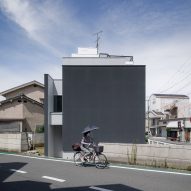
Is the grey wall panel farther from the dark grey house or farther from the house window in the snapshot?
the house window

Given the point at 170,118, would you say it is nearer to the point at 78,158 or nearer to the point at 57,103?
Result: the point at 57,103

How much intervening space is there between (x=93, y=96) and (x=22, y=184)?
58.9 feet

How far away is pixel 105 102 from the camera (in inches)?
1070

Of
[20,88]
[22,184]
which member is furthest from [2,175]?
[20,88]

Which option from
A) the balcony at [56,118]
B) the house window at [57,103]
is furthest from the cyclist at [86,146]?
the house window at [57,103]

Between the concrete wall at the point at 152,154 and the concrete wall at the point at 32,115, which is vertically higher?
the concrete wall at the point at 32,115

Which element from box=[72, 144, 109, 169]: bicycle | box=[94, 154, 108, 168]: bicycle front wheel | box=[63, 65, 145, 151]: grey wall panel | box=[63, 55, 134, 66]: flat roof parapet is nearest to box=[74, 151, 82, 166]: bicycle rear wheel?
box=[72, 144, 109, 169]: bicycle

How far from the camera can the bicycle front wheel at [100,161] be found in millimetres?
13041

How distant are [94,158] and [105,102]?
44.9ft

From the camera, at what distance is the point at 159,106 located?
87438 millimetres

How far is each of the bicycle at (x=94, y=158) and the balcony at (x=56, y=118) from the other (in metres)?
13.0

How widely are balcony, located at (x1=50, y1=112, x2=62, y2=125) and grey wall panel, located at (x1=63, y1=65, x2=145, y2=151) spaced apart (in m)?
0.60

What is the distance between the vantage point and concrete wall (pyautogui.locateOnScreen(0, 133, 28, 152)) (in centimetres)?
2462

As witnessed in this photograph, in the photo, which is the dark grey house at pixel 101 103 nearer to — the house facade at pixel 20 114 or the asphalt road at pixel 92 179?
the house facade at pixel 20 114
